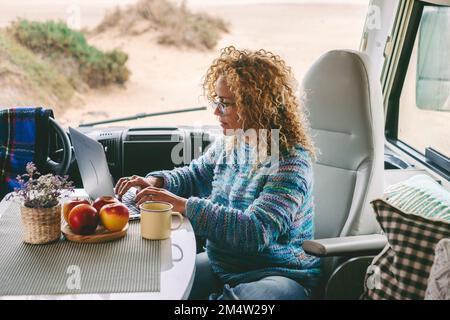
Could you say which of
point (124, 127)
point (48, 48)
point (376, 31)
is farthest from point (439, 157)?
point (48, 48)

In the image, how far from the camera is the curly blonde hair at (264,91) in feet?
5.92

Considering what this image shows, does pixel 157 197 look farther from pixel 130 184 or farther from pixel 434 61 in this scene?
pixel 434 61

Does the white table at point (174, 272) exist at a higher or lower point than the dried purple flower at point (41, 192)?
lower

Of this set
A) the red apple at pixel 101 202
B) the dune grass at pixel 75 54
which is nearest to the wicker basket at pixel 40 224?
the red apple at pixel 101 202

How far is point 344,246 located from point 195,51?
5.72 ft

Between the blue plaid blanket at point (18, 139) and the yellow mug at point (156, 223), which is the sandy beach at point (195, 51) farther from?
the yellow mug at point (156, 223)

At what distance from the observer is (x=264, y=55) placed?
6.28 feet

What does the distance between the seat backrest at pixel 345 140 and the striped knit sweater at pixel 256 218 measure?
33cm

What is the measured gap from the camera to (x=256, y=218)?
1604mm

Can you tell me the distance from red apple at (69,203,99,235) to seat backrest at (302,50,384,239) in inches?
39.4

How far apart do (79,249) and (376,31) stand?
2.16 meters

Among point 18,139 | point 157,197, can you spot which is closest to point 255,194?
point 157,197

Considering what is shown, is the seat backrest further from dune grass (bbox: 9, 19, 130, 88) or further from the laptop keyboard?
dune grass (bbox: 9, 19, 130, 88)

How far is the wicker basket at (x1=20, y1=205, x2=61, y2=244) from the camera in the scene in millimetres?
1506
